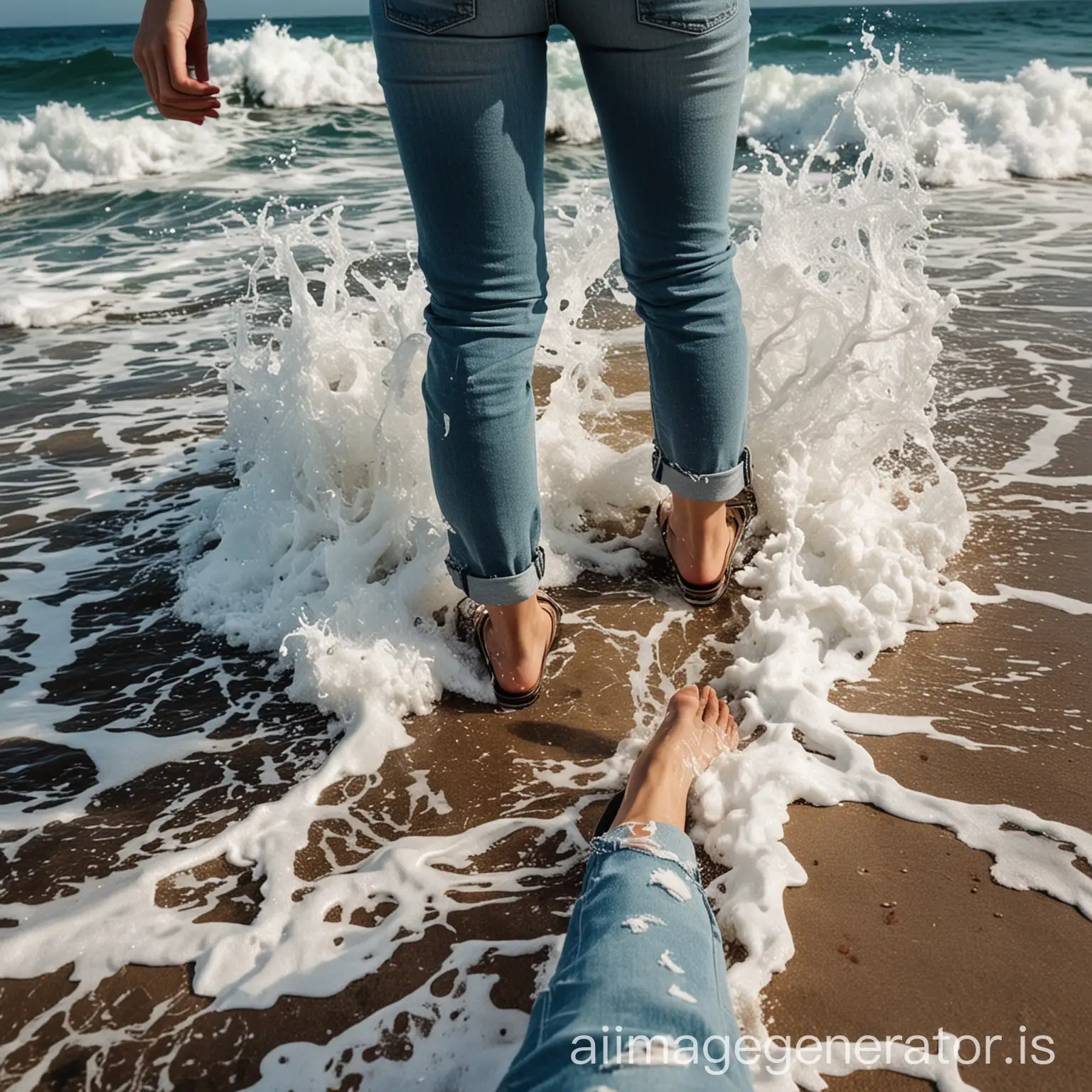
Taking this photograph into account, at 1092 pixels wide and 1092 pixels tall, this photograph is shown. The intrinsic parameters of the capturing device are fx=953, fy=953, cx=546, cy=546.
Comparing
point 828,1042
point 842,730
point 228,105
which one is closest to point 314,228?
point 842,730

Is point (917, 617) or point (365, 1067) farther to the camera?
point (917, 617)

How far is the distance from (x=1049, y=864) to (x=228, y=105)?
53.9ft

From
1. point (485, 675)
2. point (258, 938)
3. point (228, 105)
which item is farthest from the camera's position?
→ point (228, 105)

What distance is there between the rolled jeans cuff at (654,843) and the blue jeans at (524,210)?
1.75 ft

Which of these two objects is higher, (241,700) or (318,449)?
(318,449)

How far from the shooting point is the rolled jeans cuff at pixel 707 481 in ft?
6.17

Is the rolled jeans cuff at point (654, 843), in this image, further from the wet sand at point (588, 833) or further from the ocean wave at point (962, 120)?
the ocean wave at point (962, 120)

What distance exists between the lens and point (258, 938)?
4.75 feet

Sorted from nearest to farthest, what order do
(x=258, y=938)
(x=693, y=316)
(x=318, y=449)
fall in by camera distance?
1. (x=258, y=938)
2. (x=693, y=316)
3. (x=318, y=449)

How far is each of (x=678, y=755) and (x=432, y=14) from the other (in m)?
1.15

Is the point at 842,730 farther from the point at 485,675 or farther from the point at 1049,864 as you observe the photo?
the point at 485,675

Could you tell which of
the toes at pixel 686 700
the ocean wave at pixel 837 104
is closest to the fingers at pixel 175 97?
the toes at pixel 686 700

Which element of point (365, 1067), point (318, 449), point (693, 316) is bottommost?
point (365, 1067)

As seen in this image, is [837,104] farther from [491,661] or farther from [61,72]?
[61,72]
